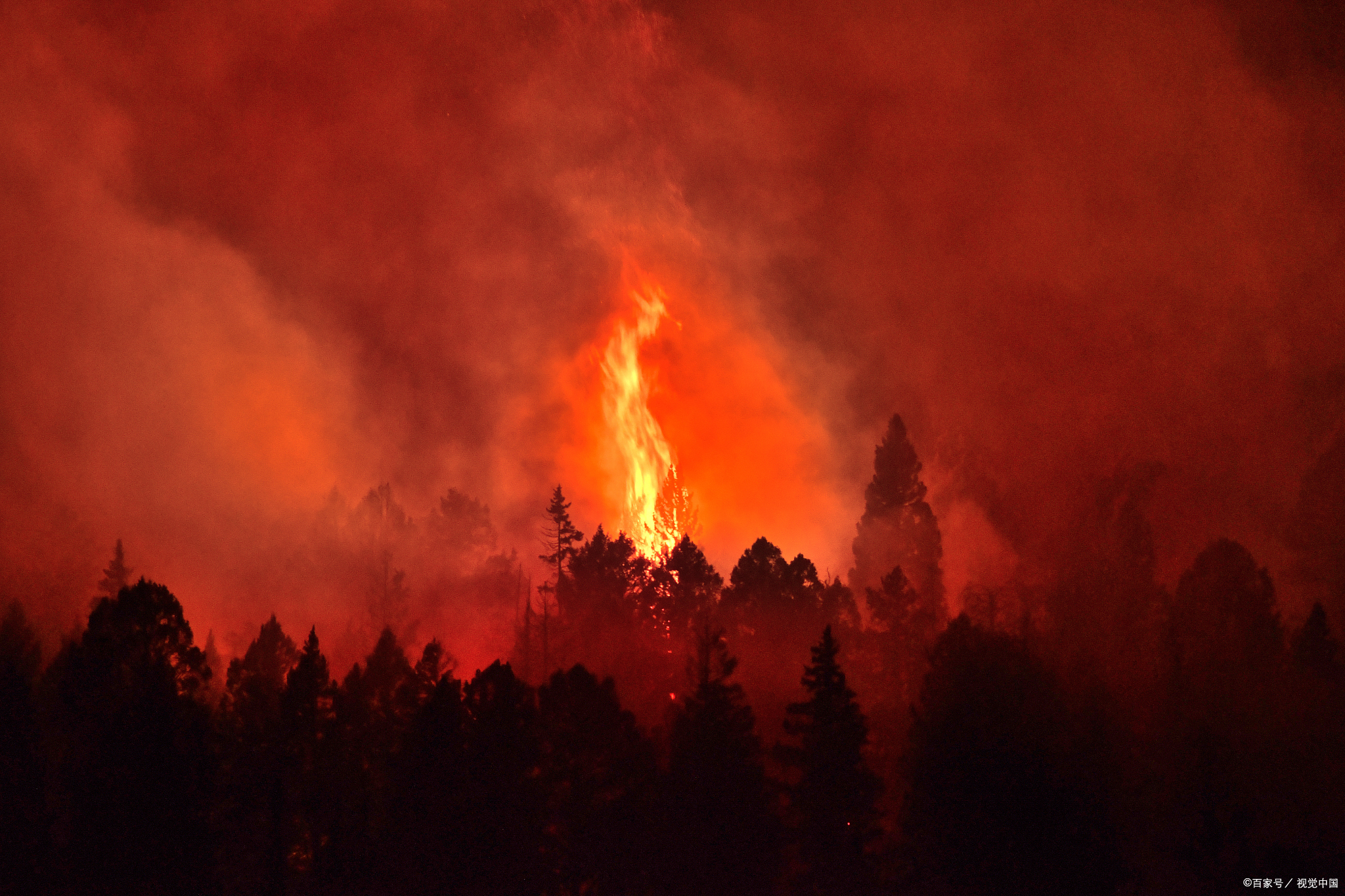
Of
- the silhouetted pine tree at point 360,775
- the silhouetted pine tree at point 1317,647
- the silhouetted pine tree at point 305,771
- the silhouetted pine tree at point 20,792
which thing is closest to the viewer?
the silhouetted pine tree at point 20,792

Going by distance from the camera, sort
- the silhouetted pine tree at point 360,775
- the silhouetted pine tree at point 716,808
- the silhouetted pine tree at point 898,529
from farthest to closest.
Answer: the silhouetted pine tree at point 898,529, the silhouetted pine tree at point 360,775, the silhouetted pine tree at point 716,808

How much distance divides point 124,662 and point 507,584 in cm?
6224

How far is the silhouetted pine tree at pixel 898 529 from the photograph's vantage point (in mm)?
92562

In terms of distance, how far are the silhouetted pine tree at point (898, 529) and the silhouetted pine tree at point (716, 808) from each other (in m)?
44.4

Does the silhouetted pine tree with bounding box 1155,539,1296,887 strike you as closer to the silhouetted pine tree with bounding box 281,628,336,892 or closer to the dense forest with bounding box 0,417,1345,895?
the dense forest with bounding box 0,417,1345,895

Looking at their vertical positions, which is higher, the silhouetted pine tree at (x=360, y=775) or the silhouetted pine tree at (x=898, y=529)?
the silhouetted pine tree at (x=898, y=529)

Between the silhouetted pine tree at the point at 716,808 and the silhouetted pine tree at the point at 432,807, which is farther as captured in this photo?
the silhouetted pine tree at the point at 432,807

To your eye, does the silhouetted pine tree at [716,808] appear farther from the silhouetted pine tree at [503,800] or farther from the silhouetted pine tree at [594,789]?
the silhouetted pine tree at [503,800]

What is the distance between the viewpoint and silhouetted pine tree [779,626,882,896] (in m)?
46.3

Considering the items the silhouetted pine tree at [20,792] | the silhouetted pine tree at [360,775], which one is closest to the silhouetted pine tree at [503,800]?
the silhouetted pine tree at [360,775]

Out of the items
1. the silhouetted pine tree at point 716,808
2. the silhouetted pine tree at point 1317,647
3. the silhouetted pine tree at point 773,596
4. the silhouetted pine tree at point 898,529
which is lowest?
the silhouetted pine tree at point 716,808

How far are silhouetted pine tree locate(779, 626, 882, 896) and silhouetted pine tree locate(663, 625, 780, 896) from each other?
1.54m

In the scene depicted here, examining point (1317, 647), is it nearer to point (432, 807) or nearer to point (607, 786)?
point (607, 786)

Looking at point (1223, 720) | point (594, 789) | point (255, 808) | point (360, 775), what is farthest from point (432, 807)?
point (1223, 720)
